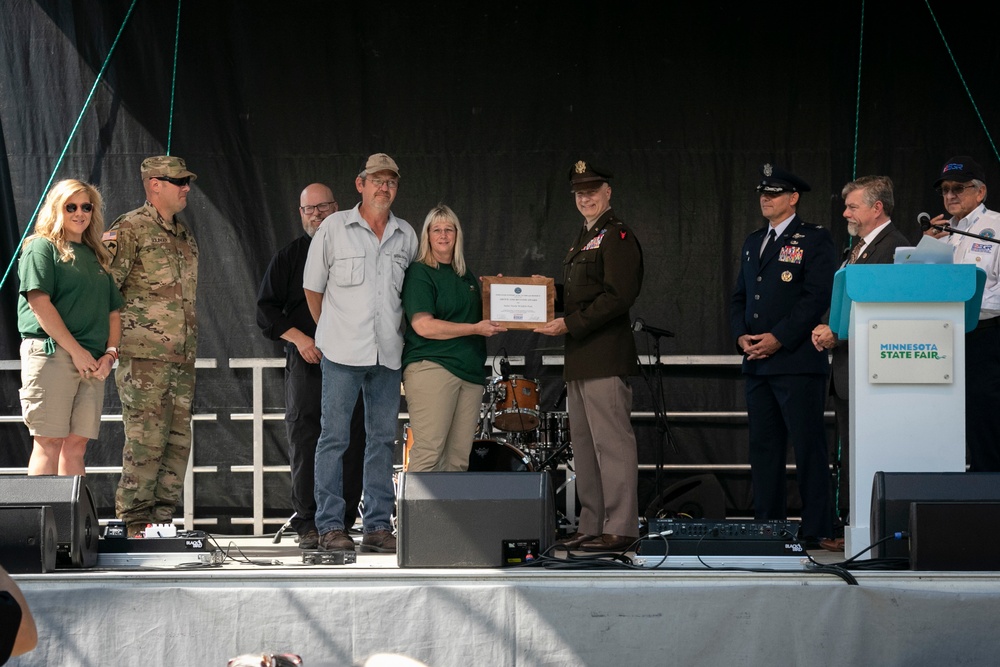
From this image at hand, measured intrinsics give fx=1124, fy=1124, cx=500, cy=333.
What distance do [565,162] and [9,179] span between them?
3.12 m

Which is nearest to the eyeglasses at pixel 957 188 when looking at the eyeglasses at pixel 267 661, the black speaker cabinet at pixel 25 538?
the eyeglasses at pixel 267 661

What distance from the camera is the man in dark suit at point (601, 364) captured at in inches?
188

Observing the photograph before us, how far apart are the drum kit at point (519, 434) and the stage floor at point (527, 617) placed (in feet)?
7.56

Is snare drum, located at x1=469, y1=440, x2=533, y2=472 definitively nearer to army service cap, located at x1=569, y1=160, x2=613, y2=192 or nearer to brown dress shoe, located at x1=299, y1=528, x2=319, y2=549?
brown dress shoe, located at x1=299, y1=528, x2=319, y2=549

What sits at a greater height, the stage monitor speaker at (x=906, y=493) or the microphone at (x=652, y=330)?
the microphone at (x=652, y=330)

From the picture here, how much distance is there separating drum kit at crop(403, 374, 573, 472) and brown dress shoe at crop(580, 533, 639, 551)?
1.11m

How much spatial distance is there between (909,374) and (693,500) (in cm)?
199

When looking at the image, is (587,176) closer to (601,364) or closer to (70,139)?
(601,364)

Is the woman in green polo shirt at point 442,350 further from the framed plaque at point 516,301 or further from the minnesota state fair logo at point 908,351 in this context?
the minnesota state fair logo at point 908,351

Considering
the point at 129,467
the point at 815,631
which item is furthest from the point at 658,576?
the point at 129,467

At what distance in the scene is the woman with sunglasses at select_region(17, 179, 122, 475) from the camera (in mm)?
4598

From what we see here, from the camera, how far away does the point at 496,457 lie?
19.4 feet

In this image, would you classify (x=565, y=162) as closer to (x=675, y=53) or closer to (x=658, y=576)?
(x=675, y=53)

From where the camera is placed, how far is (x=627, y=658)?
3457 millimetres
